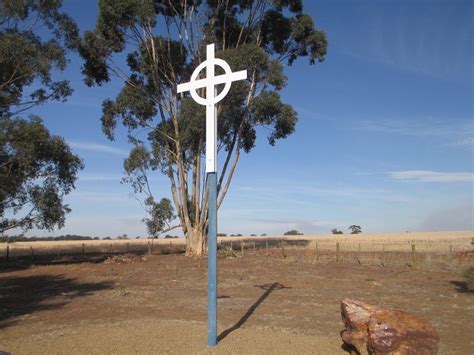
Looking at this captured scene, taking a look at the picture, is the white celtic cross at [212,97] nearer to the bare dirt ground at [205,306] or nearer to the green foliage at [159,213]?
the bare dirt ground at [205,306]

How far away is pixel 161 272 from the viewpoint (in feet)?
69.6

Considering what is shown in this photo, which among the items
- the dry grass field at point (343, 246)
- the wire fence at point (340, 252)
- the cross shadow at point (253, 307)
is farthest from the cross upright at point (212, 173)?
the dry grass field at point (343, 246)

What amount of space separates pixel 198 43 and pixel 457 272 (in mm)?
18810

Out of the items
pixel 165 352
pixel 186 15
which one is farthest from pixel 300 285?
pixel 186 15

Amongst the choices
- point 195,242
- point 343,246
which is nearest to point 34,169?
point 195,242

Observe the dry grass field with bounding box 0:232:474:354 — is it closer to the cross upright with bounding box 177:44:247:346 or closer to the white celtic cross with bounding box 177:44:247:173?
the cross upright with bounding box 177:44:247:346

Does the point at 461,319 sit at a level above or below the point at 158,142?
below

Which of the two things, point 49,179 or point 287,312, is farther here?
point 49,179

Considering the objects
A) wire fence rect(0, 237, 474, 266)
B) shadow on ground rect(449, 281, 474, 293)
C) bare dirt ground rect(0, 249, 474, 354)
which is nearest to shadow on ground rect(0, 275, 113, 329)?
bare dirt ground rect(0, 249, 474, 354)

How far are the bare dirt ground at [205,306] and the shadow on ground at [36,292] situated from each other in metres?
0.03

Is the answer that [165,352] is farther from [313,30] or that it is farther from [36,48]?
[313,30]

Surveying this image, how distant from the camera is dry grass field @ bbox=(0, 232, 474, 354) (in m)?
7.76

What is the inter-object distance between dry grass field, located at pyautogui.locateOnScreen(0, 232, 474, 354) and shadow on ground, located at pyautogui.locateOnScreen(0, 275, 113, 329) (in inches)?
1.4

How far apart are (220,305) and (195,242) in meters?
17.6
